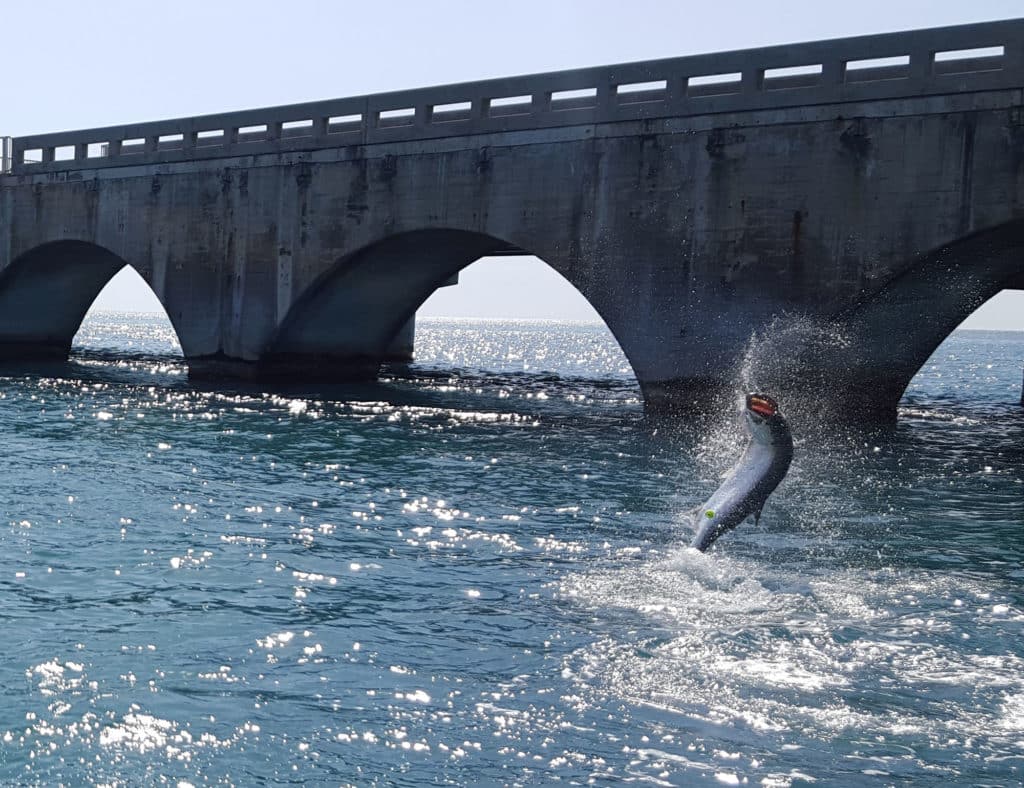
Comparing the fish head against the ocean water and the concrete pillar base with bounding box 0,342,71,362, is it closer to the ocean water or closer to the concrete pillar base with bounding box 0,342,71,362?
the ocean water

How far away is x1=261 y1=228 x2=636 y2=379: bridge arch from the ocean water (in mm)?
12909

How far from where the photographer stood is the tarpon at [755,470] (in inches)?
448

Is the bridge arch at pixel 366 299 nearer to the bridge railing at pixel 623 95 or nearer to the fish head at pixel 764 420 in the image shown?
the bridge railing at pixel 623 95

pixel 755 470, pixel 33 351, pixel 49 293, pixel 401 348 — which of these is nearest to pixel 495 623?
pixel 755 470

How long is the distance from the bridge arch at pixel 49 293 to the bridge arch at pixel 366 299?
9.18m

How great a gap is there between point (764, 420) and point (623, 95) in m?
17.6

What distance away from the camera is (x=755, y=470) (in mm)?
11664

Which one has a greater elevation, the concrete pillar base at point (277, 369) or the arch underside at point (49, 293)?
the arch underside at point (49, 293)

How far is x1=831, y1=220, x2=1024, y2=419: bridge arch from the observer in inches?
950

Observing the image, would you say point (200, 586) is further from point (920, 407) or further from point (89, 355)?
point (89, 355)

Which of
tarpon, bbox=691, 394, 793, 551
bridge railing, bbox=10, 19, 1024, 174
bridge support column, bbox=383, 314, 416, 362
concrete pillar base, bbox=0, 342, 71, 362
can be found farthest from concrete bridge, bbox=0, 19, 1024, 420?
bridge support column, bbox=383, 314, 416, 362

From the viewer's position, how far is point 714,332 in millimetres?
26016

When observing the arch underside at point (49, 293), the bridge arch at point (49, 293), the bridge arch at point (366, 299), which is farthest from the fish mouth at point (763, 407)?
the arch underside at point (49, 293)

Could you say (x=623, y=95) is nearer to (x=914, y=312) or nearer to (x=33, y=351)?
(x=914, y=312)
